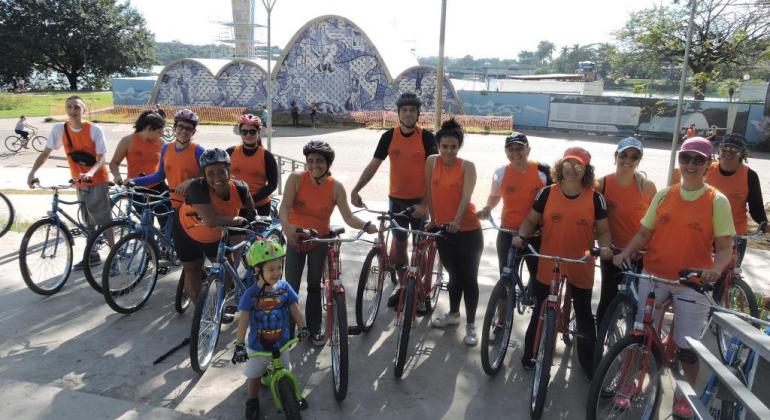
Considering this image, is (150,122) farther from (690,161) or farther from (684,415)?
(684,415)

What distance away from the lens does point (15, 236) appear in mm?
7328

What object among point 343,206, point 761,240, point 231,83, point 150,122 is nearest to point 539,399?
point 343,206

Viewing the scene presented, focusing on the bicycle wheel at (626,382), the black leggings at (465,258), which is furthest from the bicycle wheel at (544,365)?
the black leggings at (465,258)

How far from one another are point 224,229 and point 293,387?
148 centimetres

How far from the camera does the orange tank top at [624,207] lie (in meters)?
4.18

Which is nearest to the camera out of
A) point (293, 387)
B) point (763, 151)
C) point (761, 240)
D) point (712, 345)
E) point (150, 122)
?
point (293, 387)

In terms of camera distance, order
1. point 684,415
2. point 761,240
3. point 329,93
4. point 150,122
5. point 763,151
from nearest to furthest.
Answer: point 684,415 → point 150,122 → point 761,240 → point 763,151 → point 329,93

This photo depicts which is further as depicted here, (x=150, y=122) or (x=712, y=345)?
(x=150, y=122)

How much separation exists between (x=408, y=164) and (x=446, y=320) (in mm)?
1513

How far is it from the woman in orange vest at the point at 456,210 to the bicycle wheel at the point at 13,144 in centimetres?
1893

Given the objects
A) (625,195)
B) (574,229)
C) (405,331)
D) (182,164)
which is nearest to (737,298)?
(625,195)

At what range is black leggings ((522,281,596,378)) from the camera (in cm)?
412

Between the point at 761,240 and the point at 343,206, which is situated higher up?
the point at 343,206

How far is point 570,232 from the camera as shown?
394 cm
